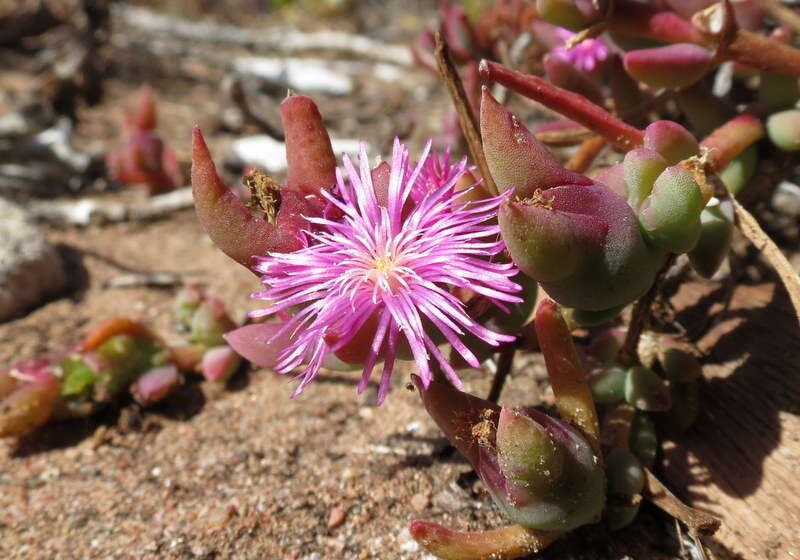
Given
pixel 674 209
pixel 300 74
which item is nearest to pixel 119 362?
pixel 674 209

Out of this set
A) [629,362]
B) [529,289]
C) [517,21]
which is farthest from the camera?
[517,21]

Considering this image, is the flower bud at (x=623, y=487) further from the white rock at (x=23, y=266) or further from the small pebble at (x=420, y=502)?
the white rock at (x=23, y=266)

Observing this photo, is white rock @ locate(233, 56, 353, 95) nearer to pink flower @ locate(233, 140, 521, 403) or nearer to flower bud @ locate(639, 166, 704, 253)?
pink flower @ locate(233, 140, 521, 403)

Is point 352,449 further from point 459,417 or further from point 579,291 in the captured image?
point 579,291

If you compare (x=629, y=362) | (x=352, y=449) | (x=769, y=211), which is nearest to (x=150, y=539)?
(x=352, y=449)

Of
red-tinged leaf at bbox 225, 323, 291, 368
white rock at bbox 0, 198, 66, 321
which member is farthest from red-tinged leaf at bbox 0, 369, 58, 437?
red-tinged leaf at bbox 225, 323, 291, 368

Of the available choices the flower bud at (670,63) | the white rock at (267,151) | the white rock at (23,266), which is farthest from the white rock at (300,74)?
the flower bud at (670,63)

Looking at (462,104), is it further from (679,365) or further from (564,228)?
(679,365)
